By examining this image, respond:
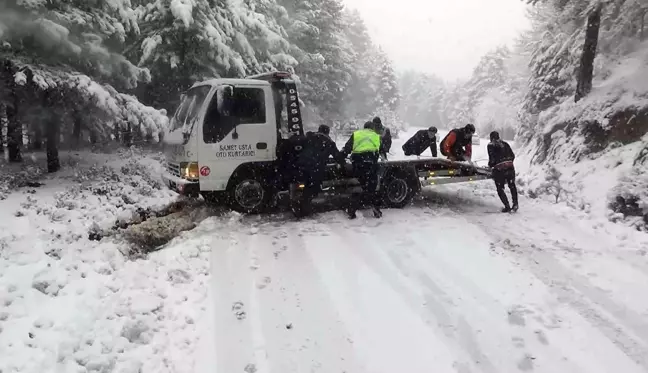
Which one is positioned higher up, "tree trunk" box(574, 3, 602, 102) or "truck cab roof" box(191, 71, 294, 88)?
"tree trunk" box(574, 3, 602, 102)

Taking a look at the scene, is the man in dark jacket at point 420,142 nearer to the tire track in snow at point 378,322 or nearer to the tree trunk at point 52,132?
the tire track in snow at point 378,322

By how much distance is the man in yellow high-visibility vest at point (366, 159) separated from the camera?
939cm

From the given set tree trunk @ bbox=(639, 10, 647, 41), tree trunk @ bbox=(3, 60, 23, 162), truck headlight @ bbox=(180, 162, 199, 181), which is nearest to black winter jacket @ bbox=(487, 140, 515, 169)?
truck headlight @ bbox=(180, 162, 199, 181)

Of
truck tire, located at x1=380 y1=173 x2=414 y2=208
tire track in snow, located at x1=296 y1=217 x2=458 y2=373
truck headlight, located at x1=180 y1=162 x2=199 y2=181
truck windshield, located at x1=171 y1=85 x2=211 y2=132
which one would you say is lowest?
tire track in snow, located at x1=296 y1=217 x2=458 y2=373

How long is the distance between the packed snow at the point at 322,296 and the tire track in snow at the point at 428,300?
2 cm

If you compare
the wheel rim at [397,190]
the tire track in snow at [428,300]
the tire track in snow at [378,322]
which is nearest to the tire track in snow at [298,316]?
the tire track in snow at [378,322]

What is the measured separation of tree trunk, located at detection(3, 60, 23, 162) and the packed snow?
301cm

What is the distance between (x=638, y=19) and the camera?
565 inches

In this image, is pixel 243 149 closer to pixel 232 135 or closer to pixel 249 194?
pixel 232 135

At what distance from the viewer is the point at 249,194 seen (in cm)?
953

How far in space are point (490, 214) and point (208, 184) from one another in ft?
18.6

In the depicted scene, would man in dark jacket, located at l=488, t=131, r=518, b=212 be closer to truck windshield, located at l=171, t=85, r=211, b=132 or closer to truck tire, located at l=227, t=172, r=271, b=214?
truck tire, located at l=227, t=172, r=271, b=214

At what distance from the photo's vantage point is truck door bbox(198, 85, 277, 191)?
897 cm

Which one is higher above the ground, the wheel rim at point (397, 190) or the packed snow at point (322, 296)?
the wheel rim at point (397, 190)
